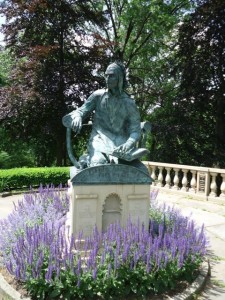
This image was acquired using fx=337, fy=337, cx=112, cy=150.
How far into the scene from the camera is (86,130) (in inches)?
668

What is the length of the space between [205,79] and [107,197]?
1234 centimetres

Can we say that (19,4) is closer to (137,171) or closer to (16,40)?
(16,40)

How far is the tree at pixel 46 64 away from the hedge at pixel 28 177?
4.26m

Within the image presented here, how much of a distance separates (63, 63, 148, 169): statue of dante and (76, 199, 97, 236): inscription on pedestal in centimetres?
60

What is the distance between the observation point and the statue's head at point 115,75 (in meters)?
5.16

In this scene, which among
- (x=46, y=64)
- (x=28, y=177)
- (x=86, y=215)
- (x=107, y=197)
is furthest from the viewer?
(x=46, y=64)

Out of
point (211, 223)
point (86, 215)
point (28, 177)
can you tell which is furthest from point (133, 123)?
point (28, 177)

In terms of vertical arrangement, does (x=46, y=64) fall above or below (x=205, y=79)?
above

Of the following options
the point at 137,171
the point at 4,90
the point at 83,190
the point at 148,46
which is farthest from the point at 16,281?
the point at 148,46

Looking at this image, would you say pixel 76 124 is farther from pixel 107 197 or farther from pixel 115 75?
pixel 107 197

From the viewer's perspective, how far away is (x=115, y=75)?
17.1 ft

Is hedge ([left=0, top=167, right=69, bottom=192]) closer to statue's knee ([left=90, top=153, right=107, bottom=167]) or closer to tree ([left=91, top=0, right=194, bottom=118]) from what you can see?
statue's knee ([left=90, top=153, right=107, bottom=167])

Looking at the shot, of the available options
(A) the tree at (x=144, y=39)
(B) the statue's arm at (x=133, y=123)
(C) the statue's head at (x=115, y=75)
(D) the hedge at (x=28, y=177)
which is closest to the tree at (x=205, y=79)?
(A) the tree at (x=144, y=39)

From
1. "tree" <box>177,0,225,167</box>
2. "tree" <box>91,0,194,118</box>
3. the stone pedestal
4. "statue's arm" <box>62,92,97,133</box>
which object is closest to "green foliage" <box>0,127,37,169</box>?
"tree" <box>91,0,194,118</box>
